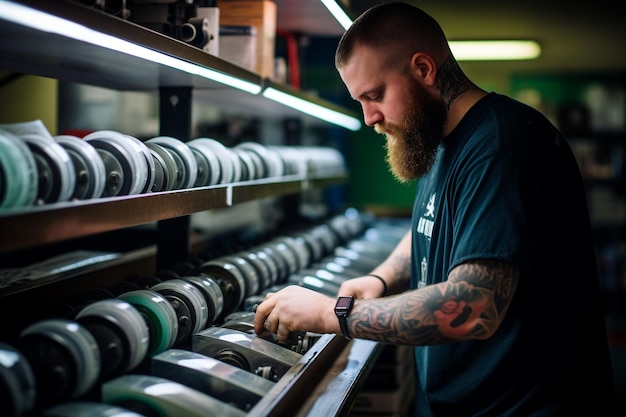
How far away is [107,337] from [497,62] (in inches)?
256

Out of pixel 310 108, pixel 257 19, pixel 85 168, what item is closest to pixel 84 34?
pixel 85 168

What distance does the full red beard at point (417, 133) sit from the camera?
5.75ft

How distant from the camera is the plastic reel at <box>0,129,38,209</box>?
A: 3.55 feet

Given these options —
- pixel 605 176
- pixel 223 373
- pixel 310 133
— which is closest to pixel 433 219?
pixel 223 373

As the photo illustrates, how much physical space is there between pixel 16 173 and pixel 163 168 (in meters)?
0.61

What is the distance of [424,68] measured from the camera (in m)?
1.72

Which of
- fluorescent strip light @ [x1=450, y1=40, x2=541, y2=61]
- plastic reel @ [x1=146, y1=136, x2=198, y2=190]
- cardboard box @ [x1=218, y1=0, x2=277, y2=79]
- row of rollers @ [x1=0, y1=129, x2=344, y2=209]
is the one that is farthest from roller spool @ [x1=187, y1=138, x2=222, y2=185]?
fluorescent strip light @ [x1=450, y1=40, x2=541, y2=61]

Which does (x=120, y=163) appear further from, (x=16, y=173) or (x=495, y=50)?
(x=495, y=50)

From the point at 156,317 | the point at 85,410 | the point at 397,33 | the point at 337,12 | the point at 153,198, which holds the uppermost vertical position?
the point at 337,12

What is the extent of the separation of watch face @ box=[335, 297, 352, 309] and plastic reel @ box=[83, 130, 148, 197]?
0.55m

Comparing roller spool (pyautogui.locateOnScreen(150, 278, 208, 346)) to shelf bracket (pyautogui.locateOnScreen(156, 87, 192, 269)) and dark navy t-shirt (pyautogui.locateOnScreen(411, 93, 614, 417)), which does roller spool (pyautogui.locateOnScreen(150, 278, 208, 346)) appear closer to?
shelf bracket (pyautogui.locateOnScreen(156, 87, 192, 269))

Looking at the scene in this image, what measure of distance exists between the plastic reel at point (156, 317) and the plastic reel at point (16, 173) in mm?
555

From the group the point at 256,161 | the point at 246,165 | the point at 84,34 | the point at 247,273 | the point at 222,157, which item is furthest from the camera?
the point at 256,161

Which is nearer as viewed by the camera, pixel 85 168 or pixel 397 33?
pixel 85 168
